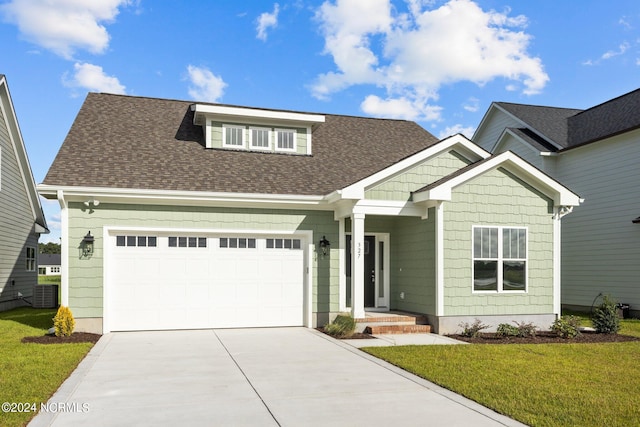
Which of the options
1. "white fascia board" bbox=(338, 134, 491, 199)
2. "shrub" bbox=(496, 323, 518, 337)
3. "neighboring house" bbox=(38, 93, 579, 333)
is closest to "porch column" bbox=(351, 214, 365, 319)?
"neighboring house" bbox=(38, 93, 579, 333)

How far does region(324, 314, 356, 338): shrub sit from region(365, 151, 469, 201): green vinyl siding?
3.03 meters

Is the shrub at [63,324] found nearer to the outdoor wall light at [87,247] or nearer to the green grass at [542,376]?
the outdoor wall light at [87,247]

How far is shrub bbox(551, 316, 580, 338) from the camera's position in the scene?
12.0m

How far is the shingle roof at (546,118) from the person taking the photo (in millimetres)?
20234

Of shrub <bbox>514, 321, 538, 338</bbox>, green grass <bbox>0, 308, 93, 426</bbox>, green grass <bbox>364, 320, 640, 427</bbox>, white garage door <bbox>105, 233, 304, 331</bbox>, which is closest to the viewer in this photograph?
green grass <bbox>364, 320, 640, 427</bbox>

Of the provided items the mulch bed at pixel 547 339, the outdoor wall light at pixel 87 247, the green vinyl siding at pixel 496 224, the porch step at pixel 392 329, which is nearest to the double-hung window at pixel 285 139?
the green vinyl siding at pixel 496 224

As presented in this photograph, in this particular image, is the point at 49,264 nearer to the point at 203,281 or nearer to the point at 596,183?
the point at 203,281

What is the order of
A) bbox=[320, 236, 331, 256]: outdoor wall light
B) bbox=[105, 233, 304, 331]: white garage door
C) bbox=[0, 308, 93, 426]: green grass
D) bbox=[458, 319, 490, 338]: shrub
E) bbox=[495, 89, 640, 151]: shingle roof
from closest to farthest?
bbox=[0, 308, 93, 426]: green grass
bbox=[458, 319, 490, 338]: shrub
bbox=[105, 233, 304, 331]: white garage door
bbox=[320, 236, 331, 256]: outdoor wall light
bbox=[495, 89, 640, 151]: shingle roof

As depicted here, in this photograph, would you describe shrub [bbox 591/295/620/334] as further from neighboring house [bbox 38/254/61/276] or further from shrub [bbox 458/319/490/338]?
neighboring house [bbox 38/254/61/276]

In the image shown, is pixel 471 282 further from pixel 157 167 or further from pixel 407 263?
pixel 157 167

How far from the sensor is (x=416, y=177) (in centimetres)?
1345

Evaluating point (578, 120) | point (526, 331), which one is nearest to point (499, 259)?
point (526, 331)

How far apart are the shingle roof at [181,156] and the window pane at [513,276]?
4740mm

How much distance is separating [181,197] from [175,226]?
0.78 metres
